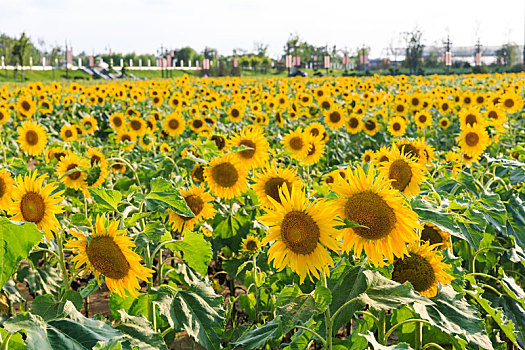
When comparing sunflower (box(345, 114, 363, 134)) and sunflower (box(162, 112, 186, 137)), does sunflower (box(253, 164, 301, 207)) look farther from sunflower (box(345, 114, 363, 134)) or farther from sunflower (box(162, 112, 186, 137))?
sunflower (box(345, 114, 363, 134))

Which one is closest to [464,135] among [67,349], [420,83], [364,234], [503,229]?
[503,229]

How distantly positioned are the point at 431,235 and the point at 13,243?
6.01 feet

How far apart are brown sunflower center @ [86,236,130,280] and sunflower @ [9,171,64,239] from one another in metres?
0.53

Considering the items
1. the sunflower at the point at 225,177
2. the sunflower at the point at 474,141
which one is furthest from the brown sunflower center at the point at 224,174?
the sunflower at the point at 474,141

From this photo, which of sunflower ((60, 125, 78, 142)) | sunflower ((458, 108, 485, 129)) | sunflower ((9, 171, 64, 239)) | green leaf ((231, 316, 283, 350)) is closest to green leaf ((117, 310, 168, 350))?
green leaf ((231, 316, 283, 350))

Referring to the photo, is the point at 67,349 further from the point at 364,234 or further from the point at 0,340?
the point at 364,234

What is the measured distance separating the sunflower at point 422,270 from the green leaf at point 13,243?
134 cm

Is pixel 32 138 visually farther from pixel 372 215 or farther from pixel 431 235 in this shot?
pixel 372 215

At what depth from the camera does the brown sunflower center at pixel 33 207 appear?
250 cm

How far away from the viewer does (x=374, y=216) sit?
5.95 feet

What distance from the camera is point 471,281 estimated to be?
246 centimetres

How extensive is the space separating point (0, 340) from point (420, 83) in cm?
1863

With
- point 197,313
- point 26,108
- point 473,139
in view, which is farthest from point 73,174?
point 26,108

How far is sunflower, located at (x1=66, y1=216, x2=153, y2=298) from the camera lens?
2.04m
